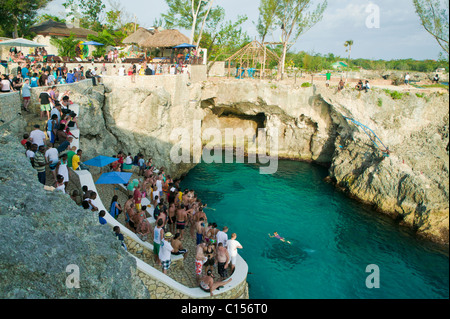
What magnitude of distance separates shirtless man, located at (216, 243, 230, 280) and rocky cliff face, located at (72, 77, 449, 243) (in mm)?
10439

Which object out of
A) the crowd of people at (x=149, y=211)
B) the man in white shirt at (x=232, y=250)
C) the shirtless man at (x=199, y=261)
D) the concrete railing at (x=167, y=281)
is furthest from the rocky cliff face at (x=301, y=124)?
the shirtless man at (x=199, y=261)

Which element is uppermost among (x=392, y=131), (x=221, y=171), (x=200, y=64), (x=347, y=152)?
(x=200, y=64)

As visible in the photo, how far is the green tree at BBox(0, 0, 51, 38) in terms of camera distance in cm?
2719

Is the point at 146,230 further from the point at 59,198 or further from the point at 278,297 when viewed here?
the point at 278,297

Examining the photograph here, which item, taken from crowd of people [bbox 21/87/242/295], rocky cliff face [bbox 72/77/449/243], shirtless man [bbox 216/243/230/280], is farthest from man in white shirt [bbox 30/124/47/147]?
shirtless man [bbox 216/243/230/280]

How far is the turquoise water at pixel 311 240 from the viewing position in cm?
1347

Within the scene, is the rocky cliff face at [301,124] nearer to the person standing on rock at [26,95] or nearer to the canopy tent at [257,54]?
the person standing on rock at [26,95]

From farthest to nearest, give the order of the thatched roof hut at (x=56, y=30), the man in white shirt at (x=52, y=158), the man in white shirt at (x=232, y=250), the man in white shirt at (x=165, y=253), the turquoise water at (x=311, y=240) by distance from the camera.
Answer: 1. the thatched roof hut at (x=56, y=30)
2. the turquoise water at (x=311, y=240)
3. the man in white shirt at (x=52, y=158)
4. the man in white shirt at (x=232, y=250)
5. the man in white shirt at (x=165, y=253)

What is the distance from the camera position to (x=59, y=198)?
30.1ft

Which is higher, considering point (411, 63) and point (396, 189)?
point (411, 63)

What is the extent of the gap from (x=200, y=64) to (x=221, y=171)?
401 inches

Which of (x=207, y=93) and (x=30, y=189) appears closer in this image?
(x=30, y=189)

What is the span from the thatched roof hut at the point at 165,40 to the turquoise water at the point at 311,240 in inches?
517
